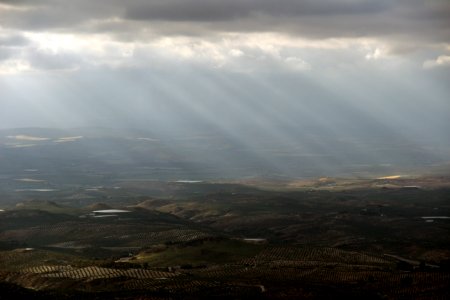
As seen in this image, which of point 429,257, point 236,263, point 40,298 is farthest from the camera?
point 429,257

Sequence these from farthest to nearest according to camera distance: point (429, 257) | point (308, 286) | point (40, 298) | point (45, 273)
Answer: point (429, 257) < point (45, 273) < point (308, 286) < point (40, 298)

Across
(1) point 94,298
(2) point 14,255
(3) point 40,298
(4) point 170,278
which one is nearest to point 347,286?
(4) point 170,278

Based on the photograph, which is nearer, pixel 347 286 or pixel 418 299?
pixel 418 299

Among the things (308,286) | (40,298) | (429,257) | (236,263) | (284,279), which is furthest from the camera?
(429,257)

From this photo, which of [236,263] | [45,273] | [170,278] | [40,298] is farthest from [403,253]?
[40,298]

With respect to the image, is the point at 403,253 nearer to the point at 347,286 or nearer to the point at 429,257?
the point at 429,257

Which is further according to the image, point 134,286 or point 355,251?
point 355,251

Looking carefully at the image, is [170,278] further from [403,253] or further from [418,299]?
[403,253]

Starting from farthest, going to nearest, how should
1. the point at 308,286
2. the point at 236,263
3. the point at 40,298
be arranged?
1. the point at 236,263
2. the point at 308,286
3. the point at 40,298
